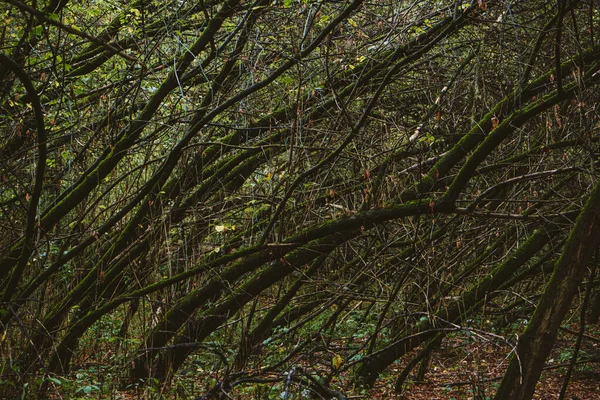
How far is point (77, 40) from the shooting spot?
5.94 metres

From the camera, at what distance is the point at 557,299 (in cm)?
334

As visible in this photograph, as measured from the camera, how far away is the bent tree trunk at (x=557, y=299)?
3322 mm

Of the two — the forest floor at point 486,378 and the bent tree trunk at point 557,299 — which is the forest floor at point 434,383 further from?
the bent tree trunk at point 557,299

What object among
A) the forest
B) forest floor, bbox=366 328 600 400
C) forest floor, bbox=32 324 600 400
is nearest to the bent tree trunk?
the forest

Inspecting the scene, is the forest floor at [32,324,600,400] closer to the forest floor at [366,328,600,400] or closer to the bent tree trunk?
the forest floor at [366,328,600,400]

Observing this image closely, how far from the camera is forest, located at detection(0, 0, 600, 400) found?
15.8 feet

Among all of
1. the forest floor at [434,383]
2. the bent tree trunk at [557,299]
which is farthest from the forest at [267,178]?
the bent tree trunk at [557,299]

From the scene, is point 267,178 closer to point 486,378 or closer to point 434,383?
point 486,378

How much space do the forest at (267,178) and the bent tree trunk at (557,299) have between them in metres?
1.08

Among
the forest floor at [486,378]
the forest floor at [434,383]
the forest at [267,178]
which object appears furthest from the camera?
the forest floor at [486,378]

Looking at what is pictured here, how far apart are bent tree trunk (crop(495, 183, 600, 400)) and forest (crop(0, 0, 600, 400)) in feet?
3.55

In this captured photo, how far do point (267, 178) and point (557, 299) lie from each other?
8.59ft

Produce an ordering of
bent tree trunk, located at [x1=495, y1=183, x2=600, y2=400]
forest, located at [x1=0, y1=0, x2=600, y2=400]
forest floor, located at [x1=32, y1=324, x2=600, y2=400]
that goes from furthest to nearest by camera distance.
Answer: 1. forest floor, located at [x1=32, y1=324, x2=600, y2=400]
2. forest, located at [x1=0, y1=0, x2=600, y2=400]
3. bent tree trunk, located at [x1=495, y1=183, x2=600, y2=400]

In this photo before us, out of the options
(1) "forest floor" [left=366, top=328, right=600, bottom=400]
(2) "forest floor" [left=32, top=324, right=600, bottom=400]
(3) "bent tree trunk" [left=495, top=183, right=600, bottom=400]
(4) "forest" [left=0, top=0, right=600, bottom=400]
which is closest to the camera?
(3) "bent tree trunk" [left=495, top=183, right=600, bottom=400]
